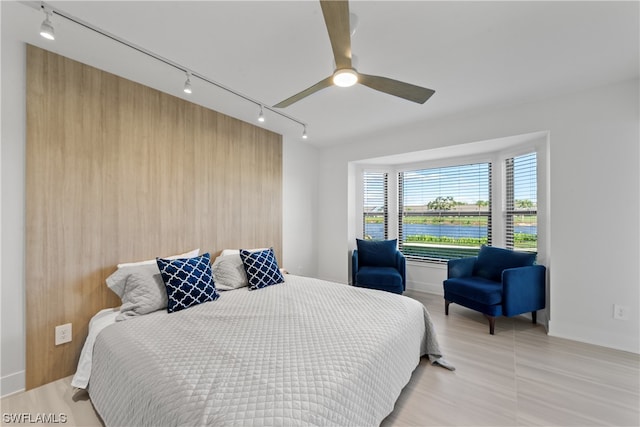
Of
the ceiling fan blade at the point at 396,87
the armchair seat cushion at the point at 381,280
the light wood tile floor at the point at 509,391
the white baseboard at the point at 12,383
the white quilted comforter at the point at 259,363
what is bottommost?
the light wood tile floor at the point at 509,391

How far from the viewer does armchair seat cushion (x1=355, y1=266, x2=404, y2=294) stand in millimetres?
3627

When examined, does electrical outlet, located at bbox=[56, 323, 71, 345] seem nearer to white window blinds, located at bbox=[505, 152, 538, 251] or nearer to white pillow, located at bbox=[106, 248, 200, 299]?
white pillow, located at bbox=[106, 248, 200, 299]

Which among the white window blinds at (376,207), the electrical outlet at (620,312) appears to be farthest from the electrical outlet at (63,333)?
the electrical outlet at (620,312)

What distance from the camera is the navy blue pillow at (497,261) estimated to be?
308 cm

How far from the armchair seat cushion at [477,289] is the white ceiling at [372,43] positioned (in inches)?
80.1

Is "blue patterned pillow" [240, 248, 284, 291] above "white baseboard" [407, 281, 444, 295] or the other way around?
above

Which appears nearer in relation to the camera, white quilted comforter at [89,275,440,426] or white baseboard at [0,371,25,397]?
white quilted comforter at [89,275,440,426]

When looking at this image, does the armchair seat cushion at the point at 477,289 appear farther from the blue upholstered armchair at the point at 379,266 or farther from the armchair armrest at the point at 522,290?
the blue upholstered armchair at the point at 379,266

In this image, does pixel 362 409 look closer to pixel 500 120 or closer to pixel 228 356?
pixel 228 356

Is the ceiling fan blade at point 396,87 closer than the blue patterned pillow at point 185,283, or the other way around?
the ceiling fan blade at point 396,87

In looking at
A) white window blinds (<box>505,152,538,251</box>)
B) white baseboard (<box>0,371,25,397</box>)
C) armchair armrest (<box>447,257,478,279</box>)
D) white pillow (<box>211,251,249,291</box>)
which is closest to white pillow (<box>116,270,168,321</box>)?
white pillow (<box>211,251,249,291</box>)

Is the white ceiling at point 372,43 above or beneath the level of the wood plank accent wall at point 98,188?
above

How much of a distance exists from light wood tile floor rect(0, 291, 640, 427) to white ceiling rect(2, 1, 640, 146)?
2.47 meters

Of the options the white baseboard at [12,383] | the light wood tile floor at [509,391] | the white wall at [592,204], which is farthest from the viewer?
the white wall at [592,204]
